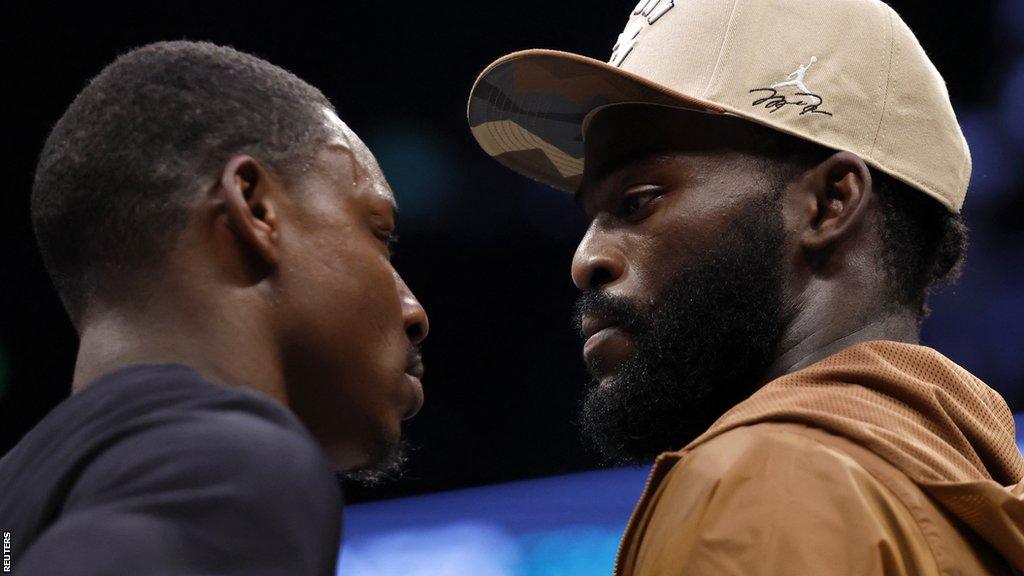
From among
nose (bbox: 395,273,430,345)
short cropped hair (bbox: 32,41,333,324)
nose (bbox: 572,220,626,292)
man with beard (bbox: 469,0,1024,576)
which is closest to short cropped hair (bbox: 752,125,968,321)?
man with beard (bbox: 469,0,1024,576)

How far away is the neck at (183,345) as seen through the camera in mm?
849

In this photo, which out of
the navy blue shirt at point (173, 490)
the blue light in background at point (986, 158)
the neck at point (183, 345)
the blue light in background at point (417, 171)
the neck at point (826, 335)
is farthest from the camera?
the blue light in background at point (417, 171)

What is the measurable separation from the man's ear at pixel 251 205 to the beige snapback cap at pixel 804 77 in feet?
2.04

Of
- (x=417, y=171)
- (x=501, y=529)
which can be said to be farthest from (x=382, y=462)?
(x=417, y=171)

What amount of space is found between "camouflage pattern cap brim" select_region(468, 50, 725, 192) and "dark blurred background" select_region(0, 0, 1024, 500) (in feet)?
3.95

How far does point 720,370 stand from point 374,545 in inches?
68.1

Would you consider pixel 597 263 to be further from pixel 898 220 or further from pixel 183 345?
pixel 183 345

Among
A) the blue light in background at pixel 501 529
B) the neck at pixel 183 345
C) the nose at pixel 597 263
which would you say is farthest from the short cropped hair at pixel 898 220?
the blue light in background at pixel 501 529

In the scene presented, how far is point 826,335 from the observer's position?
4.40 ft

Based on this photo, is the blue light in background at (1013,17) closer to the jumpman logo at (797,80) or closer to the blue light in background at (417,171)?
the blue light in background at (417,171)

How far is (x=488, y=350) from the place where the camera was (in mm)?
3207

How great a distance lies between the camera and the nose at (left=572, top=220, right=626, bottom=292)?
1.45 m

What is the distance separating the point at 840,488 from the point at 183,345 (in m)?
0.58

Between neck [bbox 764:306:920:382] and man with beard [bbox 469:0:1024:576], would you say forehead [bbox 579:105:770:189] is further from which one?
neck [bbox 764:306:920:382]
